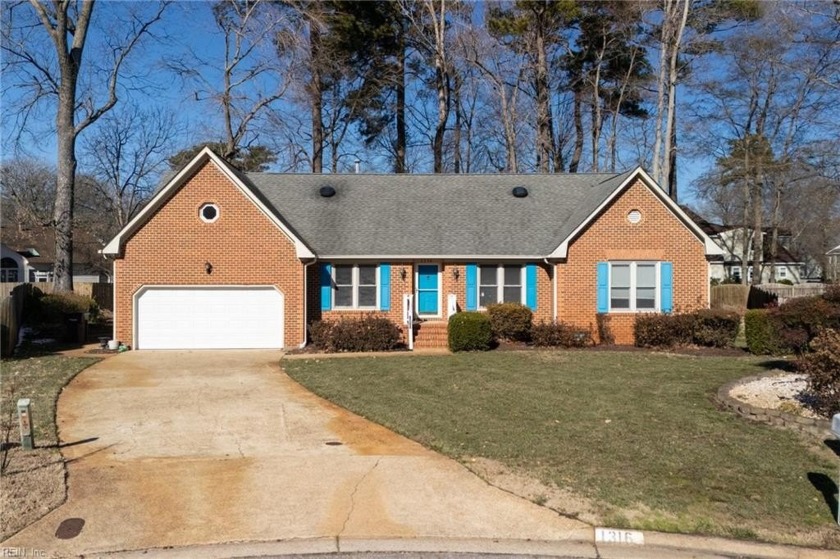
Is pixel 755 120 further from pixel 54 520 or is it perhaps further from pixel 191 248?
pixel 54 520

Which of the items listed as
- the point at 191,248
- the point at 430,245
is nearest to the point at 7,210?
the point at 191,248

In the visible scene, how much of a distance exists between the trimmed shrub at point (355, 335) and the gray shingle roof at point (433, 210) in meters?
2.49

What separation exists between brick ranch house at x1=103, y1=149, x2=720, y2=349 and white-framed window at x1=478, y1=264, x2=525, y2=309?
0.03 m

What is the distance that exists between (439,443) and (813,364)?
548 centimetres

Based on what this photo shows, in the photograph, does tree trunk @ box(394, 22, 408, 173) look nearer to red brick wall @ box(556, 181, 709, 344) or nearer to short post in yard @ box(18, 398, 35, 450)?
red brick wall @ box(556, 181, 709, 344)

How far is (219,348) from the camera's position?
18203 millimetres

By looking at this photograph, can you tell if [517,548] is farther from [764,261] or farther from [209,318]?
[764,261]

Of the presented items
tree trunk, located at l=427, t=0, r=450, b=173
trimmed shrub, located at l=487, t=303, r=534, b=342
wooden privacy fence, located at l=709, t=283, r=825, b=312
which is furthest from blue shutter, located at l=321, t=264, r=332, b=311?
wooden privacy fence, located at l=709, t=283, r=825, b=312

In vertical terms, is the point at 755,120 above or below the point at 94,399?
above

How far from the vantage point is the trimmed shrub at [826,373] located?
8.95m

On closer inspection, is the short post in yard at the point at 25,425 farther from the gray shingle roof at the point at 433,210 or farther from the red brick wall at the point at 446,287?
the red brick wall at the point at 446,287

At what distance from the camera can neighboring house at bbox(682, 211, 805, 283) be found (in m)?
51.2

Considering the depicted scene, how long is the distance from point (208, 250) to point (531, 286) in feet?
31.1

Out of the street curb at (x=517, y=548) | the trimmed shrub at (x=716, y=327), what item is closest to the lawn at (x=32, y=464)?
the street curb at (x=517, y=548)
